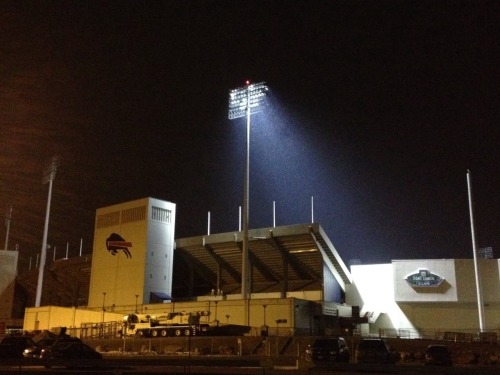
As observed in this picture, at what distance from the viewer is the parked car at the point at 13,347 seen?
29328 millimetres

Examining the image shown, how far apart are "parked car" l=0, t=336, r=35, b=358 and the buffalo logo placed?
31.7 metres

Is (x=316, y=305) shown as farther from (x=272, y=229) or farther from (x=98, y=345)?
(x=98, y=345)

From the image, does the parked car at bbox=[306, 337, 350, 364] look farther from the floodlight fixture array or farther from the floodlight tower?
the floodlight fixture array

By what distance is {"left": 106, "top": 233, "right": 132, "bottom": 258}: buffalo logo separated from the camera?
215ft

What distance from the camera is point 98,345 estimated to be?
43719mm

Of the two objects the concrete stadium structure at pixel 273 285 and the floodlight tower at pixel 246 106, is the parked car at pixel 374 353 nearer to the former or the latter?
the concrete stadium structure at pixel 273 285

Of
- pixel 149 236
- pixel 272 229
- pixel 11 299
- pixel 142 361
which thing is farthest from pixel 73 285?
pixel 142 361

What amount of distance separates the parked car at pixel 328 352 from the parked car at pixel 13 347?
15.6m

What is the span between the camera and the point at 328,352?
28.5m

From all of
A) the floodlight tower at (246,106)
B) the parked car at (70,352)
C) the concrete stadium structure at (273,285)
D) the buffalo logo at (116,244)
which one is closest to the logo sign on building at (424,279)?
the concrete stadium structure at (273,285)

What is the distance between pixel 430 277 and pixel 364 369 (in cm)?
3462

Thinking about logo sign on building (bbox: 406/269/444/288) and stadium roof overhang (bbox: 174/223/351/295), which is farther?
stadium roof overhang (bbox: 174/223/351/295)

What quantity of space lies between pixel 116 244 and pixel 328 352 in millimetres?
43422

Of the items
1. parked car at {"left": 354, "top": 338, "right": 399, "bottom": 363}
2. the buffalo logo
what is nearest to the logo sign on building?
parked car at {"left": 354, "top": 338, "right": 399, "bottom": 363}
